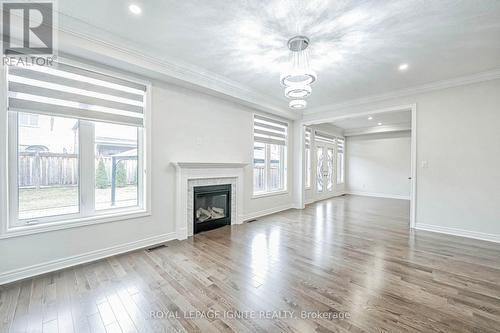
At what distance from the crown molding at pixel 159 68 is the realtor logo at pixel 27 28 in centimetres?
14

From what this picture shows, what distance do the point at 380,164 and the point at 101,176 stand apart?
31.1 feet

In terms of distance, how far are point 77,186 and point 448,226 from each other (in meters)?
6.31

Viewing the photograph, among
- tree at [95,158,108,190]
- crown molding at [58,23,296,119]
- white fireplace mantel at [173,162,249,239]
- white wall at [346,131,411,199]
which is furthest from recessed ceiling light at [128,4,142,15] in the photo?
white wall at [346,131,411,199]

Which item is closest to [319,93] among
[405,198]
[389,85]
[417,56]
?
[389,85]

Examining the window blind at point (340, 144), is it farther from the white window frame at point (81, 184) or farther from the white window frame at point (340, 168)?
the white window frame at point (81, 184)

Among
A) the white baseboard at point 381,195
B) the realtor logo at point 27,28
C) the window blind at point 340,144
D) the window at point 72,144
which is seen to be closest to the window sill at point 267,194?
the window at point 72,144

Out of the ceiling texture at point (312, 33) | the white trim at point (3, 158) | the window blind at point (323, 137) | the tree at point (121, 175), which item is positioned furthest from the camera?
the window blind at point (323, 137)

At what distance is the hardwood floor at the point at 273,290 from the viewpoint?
5.72 feet

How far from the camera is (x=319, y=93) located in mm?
4766

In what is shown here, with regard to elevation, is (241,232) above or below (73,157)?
below

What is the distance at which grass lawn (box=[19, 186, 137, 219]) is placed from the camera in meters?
2.51

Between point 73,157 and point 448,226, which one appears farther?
point 448,226

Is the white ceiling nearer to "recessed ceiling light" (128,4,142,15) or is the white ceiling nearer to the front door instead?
the front door

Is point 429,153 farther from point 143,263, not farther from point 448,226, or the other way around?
point 143,263
